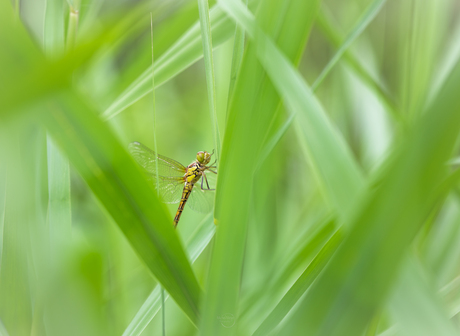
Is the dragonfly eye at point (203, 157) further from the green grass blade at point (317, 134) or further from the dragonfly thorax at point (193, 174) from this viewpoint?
the green grass blade at point (317, 134)

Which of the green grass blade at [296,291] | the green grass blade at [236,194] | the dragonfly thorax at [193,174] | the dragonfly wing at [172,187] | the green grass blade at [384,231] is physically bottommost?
the green grass blade at [384,231]

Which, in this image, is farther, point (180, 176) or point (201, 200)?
point (180, 176)

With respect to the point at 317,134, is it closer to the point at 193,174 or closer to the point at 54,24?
the point at 54,24

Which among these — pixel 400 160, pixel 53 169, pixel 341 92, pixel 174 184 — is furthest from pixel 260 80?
pixel 174 184

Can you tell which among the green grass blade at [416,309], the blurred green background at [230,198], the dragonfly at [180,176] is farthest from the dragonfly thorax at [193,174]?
the green grass blade at [416,309]

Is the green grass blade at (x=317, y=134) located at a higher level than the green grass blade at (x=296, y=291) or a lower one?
higher

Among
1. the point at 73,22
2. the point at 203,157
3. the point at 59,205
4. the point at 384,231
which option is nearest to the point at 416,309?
the point at 384,231
